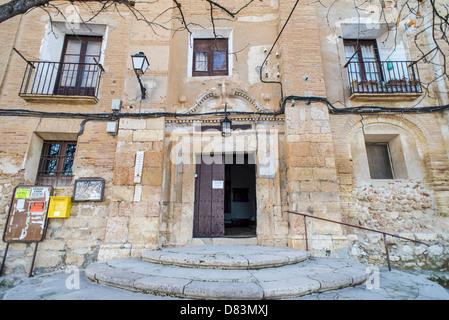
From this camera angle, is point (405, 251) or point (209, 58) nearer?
point (405, 251)

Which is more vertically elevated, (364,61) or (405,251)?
(364,61)

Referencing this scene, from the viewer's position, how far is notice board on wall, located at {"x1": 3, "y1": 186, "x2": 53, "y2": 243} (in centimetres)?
461

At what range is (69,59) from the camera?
6094 mm

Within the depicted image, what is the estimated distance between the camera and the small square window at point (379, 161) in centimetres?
555

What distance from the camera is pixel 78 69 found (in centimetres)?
591

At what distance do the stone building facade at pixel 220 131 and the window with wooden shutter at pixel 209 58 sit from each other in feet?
0.13

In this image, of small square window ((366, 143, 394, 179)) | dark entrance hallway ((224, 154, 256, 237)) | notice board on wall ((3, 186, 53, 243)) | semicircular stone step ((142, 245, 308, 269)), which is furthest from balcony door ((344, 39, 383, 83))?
notice board on wall ((3, 186, 53, 243))

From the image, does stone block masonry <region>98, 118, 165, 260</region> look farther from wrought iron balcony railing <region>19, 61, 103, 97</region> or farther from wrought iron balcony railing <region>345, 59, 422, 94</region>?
wrought iron balcony railing <region>345, 59, 422, 94</region>

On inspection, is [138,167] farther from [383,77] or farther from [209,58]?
[383,77]

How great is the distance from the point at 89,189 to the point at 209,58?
4471 millimetres

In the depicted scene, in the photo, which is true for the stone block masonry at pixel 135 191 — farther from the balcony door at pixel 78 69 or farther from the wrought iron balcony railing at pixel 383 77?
the wrought iron balcony railing at pixel 383 77

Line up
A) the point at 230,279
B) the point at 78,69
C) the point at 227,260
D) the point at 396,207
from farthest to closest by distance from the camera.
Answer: the point at 78,69
the point at 396,207
the point at 227,260
the point at 230,279

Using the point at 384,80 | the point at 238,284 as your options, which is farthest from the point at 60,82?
the point at 384,80

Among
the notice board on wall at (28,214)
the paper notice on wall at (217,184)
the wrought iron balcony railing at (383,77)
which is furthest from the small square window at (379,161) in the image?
the notice board on wall at (28,214)
